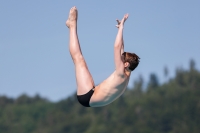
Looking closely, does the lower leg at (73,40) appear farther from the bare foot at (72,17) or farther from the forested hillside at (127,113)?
the forested hillside at (127,113)

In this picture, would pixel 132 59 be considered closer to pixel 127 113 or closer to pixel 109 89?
pixel 109 89

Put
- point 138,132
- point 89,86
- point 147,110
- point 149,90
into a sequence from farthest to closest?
1. point 149,90
2. point 147,110
3. point 138,132
4. point 89,86

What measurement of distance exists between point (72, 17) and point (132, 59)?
1928 millimetres

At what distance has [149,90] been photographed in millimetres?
162250

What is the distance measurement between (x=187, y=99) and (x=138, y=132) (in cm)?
1337

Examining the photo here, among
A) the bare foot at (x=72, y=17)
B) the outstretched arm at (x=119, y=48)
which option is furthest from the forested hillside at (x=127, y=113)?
A: the outstretched arm at (x=119, y=48)

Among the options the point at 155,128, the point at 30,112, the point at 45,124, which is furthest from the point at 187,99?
the point at 30,112

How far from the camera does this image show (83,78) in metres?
17.1

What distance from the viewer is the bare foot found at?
1748cm

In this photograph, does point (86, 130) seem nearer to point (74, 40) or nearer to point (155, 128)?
point (155, 128)

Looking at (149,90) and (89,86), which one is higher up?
(149,90)

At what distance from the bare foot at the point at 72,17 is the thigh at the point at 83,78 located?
0.95 meters

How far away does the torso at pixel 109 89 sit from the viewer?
16766 mm

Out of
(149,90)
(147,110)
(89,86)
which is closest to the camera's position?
(89,86)
